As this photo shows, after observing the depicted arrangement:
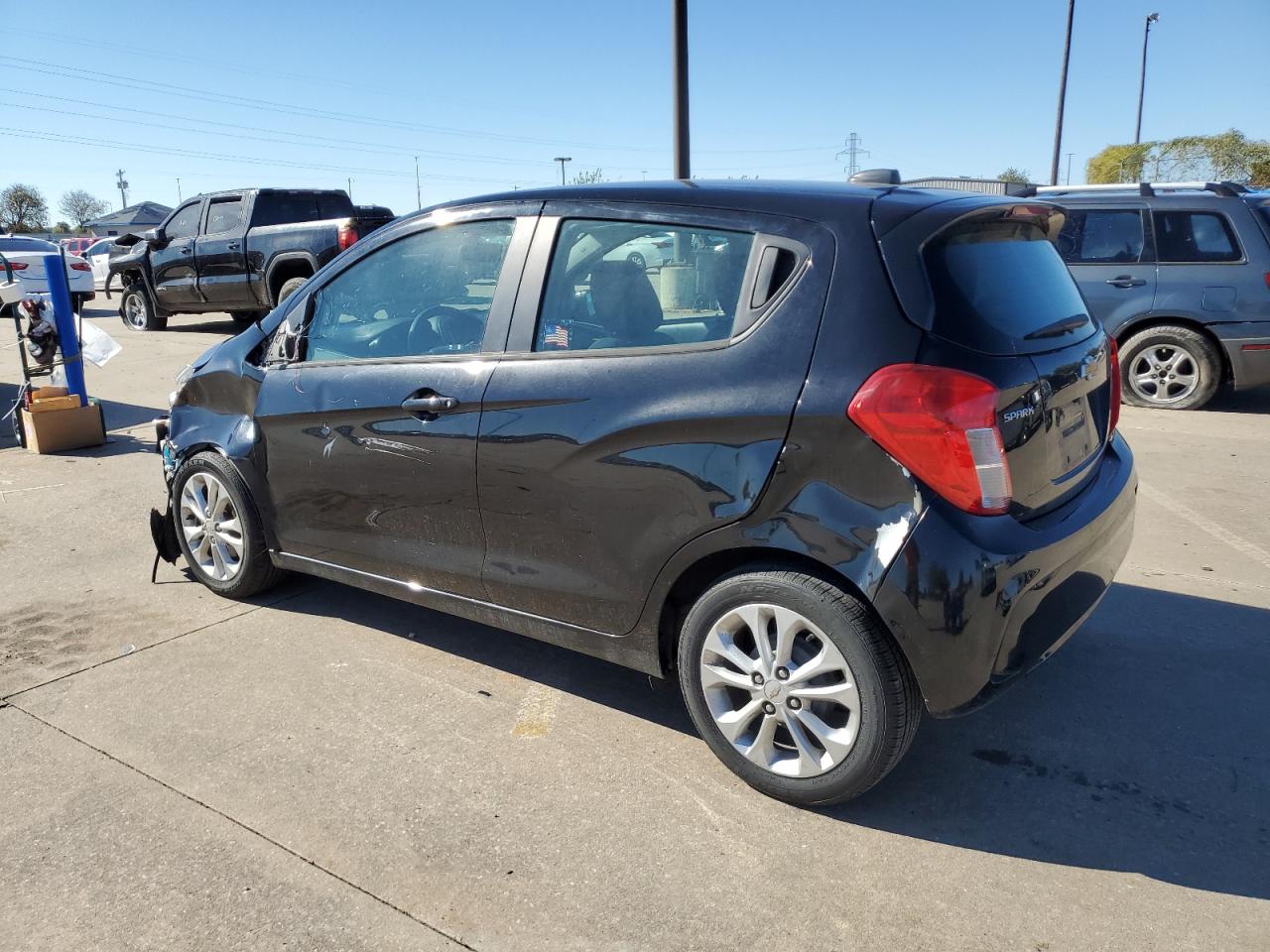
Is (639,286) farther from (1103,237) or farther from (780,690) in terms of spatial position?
(1103,237)

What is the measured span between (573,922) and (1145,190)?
8.72 metres

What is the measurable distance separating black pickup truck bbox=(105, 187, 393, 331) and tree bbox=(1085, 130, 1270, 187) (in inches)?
1074

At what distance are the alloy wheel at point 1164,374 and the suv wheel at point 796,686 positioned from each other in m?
7.40

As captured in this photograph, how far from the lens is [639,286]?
322cm

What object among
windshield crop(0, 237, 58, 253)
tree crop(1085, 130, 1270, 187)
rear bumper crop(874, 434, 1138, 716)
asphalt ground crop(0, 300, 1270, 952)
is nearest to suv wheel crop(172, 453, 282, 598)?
asphalt ground crop(0, 300, 1270, 952)

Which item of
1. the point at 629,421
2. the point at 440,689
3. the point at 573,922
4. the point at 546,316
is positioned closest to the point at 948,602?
A: the point at 629,421

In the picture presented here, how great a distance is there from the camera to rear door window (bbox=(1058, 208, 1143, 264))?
8.83 metres

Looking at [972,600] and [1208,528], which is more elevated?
[972,600]

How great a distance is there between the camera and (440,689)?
3742mm

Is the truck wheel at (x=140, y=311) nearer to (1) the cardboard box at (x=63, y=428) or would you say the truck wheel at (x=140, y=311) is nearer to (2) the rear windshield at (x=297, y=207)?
(2) the rear windshield at (x=297, y=207)

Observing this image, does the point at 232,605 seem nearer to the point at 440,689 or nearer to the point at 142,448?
the point at 440,689

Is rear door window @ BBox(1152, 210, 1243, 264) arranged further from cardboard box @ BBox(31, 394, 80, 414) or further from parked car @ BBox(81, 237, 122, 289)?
parked car @ BBox(81, 237, 122, 289)

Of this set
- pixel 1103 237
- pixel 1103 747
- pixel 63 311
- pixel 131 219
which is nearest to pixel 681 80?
pixel 1103 237

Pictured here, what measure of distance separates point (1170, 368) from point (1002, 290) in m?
6.96
